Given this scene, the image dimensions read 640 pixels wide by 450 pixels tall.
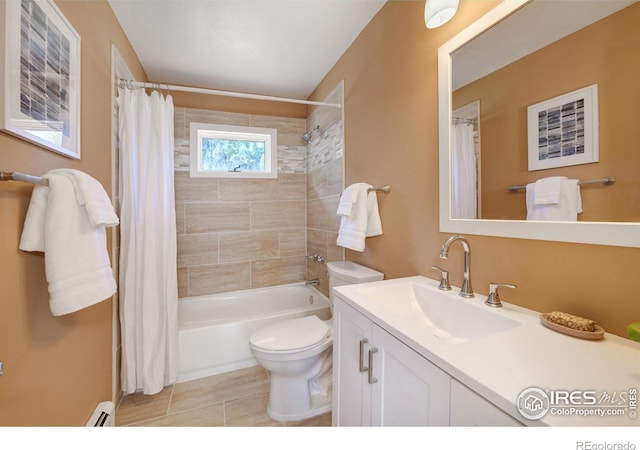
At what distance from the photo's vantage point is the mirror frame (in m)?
0.63

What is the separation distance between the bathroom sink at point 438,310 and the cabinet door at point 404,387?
0.11 metres

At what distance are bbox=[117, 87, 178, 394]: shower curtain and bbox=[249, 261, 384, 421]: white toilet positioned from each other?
706 millimetres

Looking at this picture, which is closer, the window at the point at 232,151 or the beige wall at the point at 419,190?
the beige wall at the point at 419,190

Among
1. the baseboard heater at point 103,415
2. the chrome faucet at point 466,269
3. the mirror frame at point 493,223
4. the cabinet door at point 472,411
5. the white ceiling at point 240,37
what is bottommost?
the baseboard heater at point 103,415

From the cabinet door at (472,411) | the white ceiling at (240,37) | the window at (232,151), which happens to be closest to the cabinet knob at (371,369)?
the cabinet door at (472,411)

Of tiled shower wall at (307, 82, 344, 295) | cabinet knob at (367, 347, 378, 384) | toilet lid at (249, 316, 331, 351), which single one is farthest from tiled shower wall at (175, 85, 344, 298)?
cabinet knob at (367, 347, 378, 384)

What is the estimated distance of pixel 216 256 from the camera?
2.49m

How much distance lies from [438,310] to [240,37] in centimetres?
216

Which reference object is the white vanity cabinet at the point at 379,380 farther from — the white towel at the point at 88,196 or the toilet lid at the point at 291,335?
the white towel at the point at 88,196

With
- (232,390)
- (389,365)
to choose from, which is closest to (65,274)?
(389,365)

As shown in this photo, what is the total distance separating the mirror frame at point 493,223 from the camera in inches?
24.8

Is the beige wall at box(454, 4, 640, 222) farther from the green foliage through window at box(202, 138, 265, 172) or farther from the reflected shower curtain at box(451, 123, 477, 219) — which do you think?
the green foliage through window at box(202, 138, 265, 172)

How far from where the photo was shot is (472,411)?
0.49 metres
